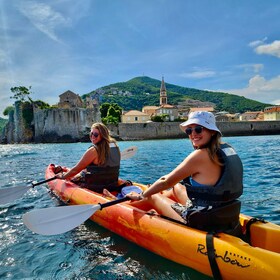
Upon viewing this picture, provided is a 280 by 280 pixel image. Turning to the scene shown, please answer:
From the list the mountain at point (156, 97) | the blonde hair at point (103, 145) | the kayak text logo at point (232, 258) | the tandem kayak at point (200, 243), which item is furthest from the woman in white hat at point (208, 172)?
the mountain at point (156, 97)

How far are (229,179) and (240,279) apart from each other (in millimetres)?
900

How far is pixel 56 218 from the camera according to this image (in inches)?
146

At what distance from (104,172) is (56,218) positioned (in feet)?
5.40

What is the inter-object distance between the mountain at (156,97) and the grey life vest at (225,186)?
422 ft

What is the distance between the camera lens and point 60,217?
12.2ft

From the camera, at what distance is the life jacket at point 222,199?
2947mm

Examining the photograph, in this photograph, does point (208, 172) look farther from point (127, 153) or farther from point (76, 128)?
point (76, 128)

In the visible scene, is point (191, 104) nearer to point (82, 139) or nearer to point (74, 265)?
point (82, 139)

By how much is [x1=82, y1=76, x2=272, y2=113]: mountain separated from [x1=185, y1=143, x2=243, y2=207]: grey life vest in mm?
128642

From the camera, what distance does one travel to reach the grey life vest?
115 inches

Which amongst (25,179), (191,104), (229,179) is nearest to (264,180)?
(229,179)

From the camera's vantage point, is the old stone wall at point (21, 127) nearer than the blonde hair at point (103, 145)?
No

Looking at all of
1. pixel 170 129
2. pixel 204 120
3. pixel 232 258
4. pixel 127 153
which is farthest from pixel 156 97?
pixel 232 258

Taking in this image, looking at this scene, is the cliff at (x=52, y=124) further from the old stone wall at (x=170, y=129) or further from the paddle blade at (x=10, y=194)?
the paddle blade at (x=10, y=194)
